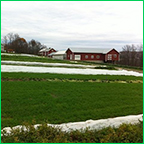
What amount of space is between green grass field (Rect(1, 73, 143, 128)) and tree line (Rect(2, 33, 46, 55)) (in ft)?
165

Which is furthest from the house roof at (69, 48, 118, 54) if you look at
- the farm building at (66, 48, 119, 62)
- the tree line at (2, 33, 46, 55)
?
the tree line at (2, 33, 46, 55)

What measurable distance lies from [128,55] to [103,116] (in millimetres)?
48759

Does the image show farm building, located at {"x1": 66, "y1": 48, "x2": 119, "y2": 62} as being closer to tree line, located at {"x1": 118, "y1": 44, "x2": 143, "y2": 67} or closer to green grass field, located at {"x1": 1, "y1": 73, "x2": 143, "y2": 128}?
tree line, located at {"x1": 118, "y1": 44, "x2": 143, "y2": 67}

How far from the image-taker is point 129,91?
9.47 m

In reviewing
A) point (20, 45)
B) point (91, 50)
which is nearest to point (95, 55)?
point (91, 50)

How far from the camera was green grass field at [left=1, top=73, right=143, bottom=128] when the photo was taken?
5816 mm

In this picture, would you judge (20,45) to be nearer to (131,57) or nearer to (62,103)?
(131,57)

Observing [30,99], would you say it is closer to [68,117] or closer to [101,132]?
[68,117]

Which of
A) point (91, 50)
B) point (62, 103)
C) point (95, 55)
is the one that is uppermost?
point (91, 50)

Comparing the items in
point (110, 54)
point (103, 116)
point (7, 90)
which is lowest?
point (103, 116)

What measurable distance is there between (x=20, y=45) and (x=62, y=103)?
189 ft

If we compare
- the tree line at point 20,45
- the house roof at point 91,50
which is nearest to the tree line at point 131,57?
the house roof at point 91,50

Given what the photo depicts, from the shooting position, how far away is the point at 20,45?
2377 inches

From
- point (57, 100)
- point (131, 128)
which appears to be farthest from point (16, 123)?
point (131, 128)
